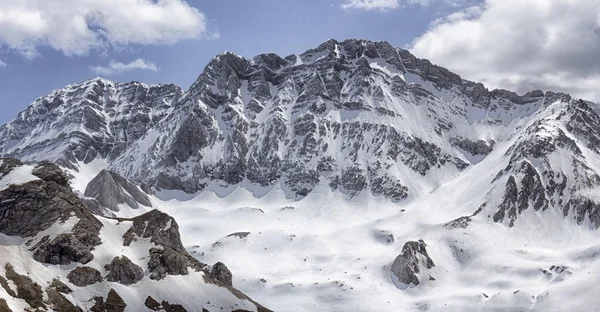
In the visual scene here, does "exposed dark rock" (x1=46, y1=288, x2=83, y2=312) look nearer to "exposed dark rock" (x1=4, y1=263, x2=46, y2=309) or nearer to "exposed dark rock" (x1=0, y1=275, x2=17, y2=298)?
"exposed dark rock" (x1=4, y1=263, x2=46, y2=309)

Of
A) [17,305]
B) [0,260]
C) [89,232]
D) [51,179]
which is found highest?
[51,179]

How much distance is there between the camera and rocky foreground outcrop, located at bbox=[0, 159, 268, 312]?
15212 centimetres

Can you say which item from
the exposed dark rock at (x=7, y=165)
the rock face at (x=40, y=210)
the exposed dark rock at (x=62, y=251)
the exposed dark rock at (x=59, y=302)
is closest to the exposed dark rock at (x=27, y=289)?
the exposed dark rock at (x=59, y=302)

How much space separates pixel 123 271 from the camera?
552 ft

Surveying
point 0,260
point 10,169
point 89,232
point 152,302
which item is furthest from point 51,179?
point 152,302

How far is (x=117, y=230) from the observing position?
616 feet

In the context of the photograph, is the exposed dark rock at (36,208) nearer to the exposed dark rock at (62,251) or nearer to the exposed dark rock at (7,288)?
the exposed dark rock at (62,251)

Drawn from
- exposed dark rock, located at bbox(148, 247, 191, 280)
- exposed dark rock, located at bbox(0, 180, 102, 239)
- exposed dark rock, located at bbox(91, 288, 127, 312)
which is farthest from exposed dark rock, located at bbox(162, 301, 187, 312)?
exposed dark rock, located at bbox(0, 180, 102, 239)

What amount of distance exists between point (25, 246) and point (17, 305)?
93.0ft

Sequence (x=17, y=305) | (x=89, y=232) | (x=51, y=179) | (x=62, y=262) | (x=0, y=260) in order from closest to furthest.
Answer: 1. (x=17, y=305)
2. (x=0, y=260)
3. (x=62, y=262)
4. (x=89, y=232)
5. (x=51, y=179)

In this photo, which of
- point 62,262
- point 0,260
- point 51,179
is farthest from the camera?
point 51,179

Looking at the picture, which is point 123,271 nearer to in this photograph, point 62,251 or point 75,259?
point 75,259

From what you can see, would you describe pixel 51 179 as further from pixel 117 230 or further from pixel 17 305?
pixel 17 305

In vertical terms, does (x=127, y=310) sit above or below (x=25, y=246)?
below
